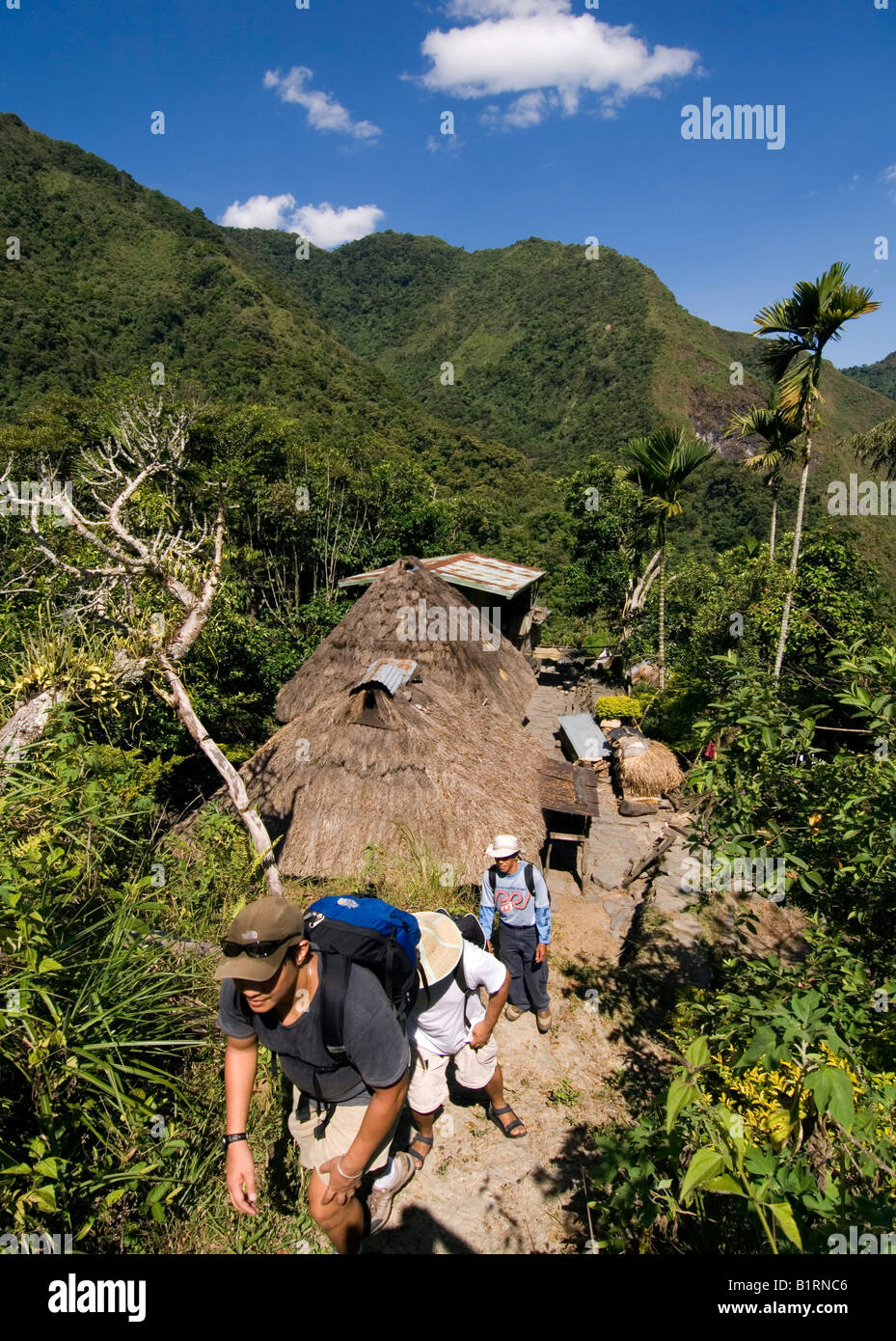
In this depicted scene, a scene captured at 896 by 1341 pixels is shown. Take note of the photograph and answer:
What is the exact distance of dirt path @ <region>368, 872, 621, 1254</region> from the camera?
3195 millimetres

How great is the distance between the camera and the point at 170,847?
4609 mm

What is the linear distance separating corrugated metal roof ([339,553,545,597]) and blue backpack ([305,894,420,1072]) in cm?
1178

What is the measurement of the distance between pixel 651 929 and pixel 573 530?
19.2m

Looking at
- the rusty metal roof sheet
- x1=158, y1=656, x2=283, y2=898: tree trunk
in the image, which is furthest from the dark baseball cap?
the rusty metal roof sheet

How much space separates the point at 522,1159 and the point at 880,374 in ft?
551

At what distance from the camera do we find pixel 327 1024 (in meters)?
2.18

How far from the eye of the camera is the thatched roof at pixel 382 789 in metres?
6.53

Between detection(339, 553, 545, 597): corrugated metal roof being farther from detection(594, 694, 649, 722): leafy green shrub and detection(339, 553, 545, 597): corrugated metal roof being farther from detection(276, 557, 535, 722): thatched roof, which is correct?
detection(594, 694, 649, 722): leafy green shrub

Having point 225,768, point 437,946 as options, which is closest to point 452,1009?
point 437,946

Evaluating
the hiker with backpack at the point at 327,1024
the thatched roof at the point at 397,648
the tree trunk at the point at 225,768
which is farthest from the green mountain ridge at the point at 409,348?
the hiker with backpack at the point at 327,1024

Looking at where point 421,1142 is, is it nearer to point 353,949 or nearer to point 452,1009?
point 452,1009

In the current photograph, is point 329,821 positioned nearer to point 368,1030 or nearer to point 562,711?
point 368,1030

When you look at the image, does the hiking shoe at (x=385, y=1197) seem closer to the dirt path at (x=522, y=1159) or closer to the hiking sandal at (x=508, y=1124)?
the dirt path at (x=522, y=1159)
